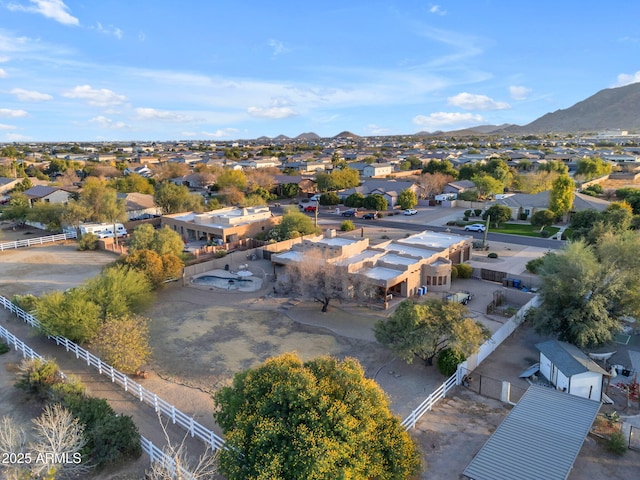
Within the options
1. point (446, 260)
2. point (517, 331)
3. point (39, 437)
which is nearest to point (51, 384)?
point (39, 437)

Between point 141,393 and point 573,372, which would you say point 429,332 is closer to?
point 573,372

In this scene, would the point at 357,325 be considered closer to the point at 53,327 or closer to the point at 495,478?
the point at 495,478

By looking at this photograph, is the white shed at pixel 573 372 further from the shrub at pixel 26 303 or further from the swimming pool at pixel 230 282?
the shrub at pixel 26 303

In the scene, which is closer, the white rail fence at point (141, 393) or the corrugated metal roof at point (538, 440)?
the corrugated metal roof at point (538, 440)

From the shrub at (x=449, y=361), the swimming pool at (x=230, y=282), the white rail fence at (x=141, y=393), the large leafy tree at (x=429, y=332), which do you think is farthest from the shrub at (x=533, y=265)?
the white rail fence at (x=141, y=393)

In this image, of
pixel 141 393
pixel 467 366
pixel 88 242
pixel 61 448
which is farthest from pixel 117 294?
pixel 88 242
